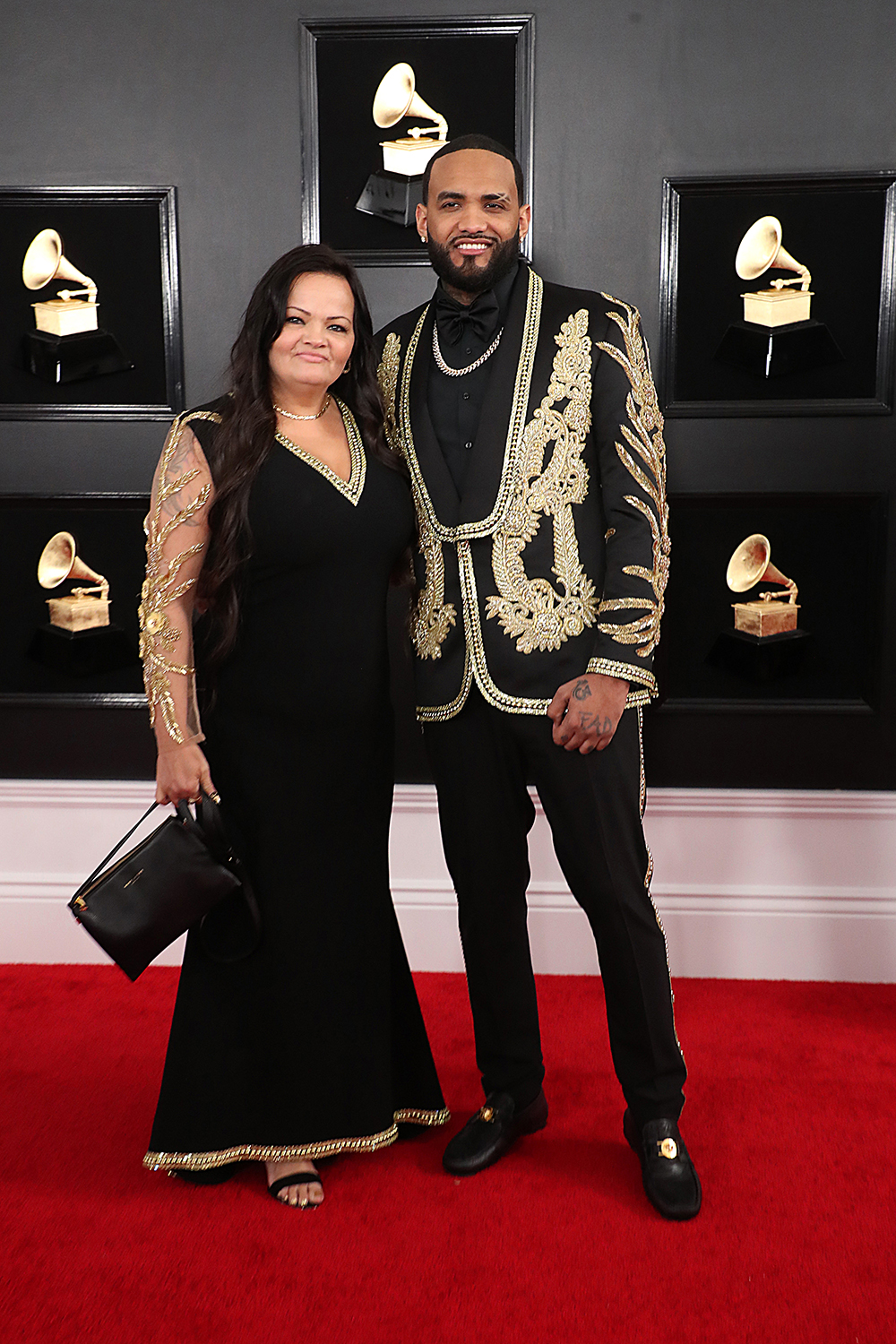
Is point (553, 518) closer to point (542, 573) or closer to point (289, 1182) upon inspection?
point (542, 573)

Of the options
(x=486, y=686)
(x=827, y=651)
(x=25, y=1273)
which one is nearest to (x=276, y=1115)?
(x=25, y=1273)

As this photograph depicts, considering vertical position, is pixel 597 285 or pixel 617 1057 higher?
pixel 597 285

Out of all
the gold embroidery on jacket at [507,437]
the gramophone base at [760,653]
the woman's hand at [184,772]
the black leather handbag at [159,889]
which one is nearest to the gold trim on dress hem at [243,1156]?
the black leather handbag at [159,889]

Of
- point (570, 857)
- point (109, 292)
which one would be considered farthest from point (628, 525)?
point (109, 292)

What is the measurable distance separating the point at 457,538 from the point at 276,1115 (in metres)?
1.11

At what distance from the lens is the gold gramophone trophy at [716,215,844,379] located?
288 cm

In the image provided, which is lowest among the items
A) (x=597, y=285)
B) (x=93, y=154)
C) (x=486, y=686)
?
(x=486, y=686)

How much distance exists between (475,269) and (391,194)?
0.98 m

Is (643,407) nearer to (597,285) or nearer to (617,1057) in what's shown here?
(597,285)

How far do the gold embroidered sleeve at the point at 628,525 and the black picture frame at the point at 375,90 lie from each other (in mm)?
1031

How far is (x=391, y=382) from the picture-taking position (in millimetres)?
2211

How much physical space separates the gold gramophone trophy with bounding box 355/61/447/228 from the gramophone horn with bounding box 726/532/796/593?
3.86ft

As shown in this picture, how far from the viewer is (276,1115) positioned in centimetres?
217

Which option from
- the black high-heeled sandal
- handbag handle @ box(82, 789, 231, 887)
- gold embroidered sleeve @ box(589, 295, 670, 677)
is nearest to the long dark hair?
handbag handle @ box(82, 789, 231, 887)
